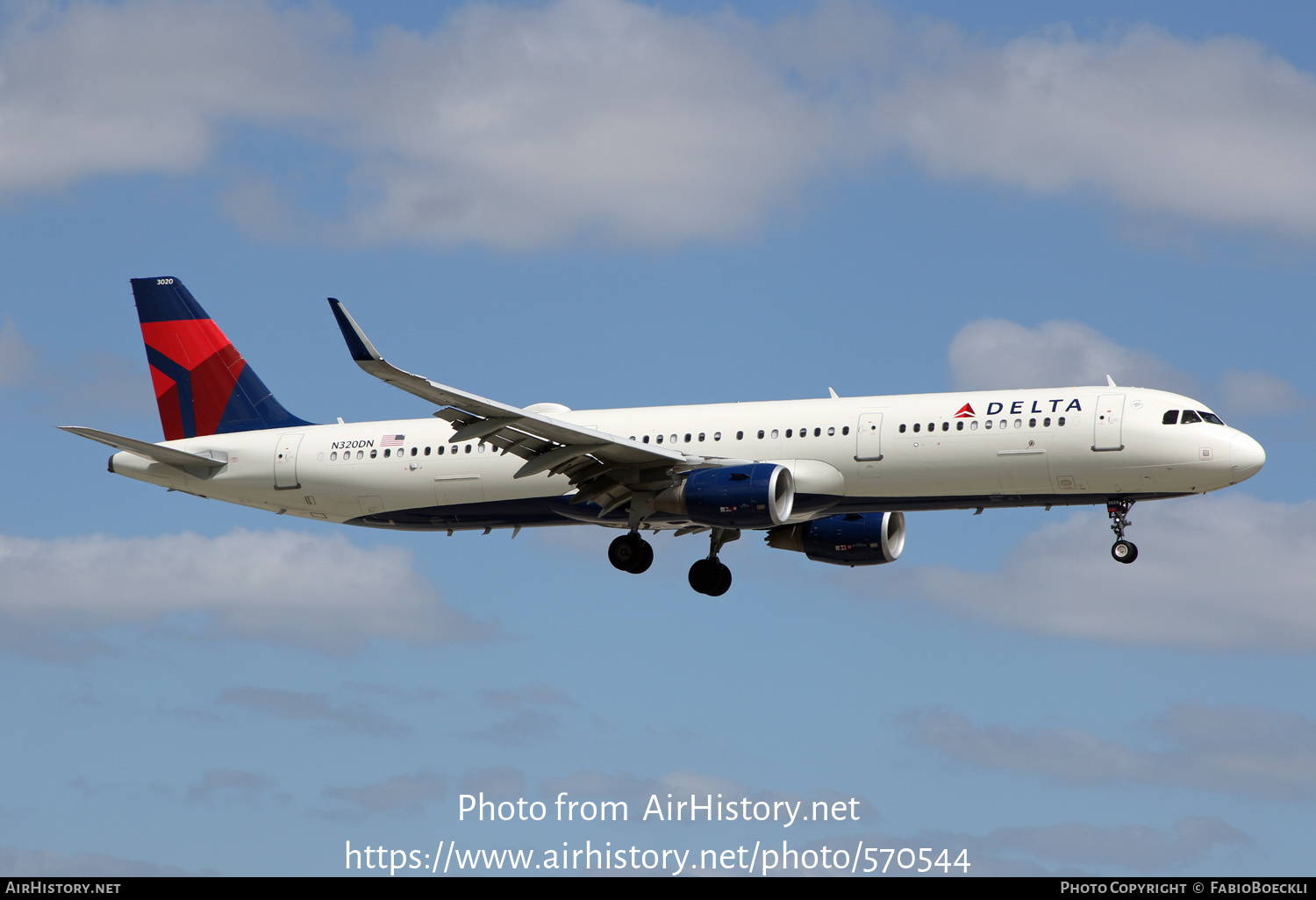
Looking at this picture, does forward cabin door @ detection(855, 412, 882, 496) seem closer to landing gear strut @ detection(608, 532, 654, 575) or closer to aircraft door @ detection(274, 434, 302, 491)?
landing gear strut @ detection(608, 532, 654, 575)

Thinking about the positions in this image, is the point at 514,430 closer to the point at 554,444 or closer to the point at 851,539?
the point at 554,444

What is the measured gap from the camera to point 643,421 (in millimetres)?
47812

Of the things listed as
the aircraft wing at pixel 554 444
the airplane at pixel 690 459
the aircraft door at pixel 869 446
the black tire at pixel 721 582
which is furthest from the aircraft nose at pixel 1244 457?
the black tire at pixel 721 582

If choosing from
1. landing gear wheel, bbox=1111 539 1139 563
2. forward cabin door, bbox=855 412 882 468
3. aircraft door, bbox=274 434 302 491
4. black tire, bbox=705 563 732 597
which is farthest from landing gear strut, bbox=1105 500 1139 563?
aircraft door, bbox=274 434 302 491

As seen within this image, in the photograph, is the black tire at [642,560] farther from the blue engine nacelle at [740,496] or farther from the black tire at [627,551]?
the blue engine nacelle at [740,496]

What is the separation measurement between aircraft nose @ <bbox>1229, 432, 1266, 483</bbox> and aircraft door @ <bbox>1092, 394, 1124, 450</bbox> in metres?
2.83

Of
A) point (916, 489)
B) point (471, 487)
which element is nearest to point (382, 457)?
point (471, 487)

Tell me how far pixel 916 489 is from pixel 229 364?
23.7m

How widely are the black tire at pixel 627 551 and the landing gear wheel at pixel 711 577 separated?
3.38 m

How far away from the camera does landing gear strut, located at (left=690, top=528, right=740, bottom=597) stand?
51812 millimetres

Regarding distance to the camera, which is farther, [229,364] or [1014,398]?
[229,364]

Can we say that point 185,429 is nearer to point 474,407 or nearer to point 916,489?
point 474,407

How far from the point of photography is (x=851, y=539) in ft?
168
